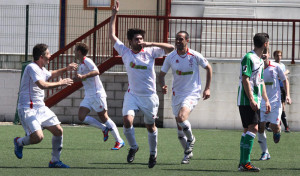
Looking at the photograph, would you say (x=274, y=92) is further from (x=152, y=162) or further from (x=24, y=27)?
(x=24, y=27)

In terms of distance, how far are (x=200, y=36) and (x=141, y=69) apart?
9.07 meters

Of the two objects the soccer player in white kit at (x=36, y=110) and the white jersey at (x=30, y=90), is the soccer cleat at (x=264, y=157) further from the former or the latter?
the white jersey at (x=30, y=90)

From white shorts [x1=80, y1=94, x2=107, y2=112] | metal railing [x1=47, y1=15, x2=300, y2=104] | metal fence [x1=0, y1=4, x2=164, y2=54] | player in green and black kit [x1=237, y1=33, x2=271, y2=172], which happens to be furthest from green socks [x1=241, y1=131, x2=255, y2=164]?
metal fence [x1=0, y1=4, x2=164, y2=54]

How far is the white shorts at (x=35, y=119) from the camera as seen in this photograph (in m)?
9.99

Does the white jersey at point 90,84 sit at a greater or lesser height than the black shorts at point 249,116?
greater

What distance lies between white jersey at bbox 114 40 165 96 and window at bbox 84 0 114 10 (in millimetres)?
12139

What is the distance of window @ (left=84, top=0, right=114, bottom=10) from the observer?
75.1 feet

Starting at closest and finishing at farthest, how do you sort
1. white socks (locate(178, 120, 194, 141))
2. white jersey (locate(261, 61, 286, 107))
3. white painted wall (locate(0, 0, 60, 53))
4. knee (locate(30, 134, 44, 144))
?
knee (locate(30, 134, 44, 144)) → white socks (locate(178, 120, 194, 141)) → white jersey (locate(261, 61, 286, 107)) → white painted wall (locate(0, 0, 60, 53))

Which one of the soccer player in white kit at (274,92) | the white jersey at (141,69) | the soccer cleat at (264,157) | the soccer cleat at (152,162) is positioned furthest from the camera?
the soccer player in white kit at (274,92)

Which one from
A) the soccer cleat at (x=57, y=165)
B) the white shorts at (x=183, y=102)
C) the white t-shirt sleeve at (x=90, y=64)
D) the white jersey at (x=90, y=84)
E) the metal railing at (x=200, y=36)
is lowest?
the soccer cleat at (x=57, y=165)

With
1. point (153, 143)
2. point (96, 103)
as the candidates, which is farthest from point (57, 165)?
point (96, 103)

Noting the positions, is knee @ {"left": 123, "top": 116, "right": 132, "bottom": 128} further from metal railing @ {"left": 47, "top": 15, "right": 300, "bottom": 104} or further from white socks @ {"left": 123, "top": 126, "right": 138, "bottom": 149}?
metal railing @ {"left": 47, "top": 15, "right": 300, "bottom": 104}

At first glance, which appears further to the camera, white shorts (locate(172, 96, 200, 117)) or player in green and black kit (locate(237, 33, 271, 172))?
white shorts (locate(172, 96, 200, 117))

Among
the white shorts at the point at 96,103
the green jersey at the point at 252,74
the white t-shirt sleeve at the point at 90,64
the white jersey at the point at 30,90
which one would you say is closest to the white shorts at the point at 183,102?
the green jersey at the point at 252,74
